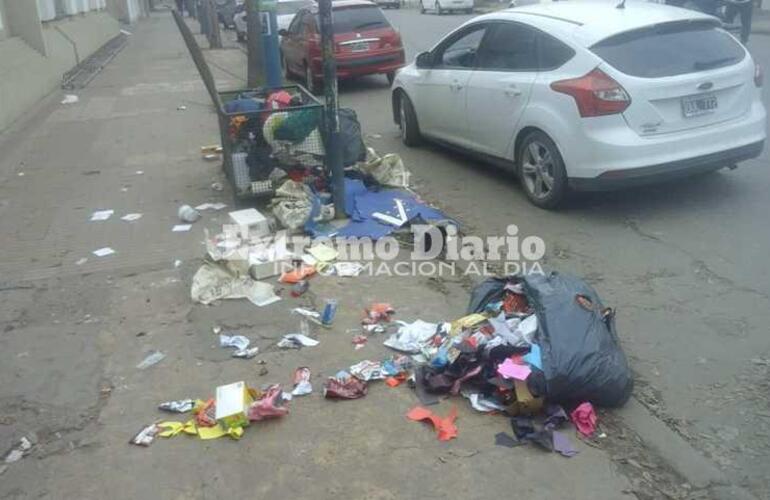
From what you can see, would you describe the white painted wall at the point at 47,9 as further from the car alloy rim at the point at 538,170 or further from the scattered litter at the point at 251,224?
the car alloy rim at the point at 538,170

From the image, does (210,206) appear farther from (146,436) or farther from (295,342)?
(146,436)

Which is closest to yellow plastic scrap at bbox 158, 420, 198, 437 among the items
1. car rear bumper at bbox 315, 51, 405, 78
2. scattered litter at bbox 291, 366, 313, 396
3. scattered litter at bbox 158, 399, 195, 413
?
scattered litter at bbox 158, 399, 195, 413

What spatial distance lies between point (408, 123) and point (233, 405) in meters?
5.89

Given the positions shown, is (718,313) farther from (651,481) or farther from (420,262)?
(420,262)

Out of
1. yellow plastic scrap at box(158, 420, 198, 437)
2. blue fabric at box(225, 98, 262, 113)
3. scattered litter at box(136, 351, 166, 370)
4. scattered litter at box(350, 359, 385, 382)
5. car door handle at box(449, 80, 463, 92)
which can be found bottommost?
scattered litter at box(136, 351, 166, 370)

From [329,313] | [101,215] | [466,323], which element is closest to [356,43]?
[101,215]

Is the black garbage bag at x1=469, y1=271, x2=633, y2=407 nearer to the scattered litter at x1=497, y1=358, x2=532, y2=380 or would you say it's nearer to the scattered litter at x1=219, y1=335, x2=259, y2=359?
the scattered litter at x1=497, y1=358, x2=532, y2=380

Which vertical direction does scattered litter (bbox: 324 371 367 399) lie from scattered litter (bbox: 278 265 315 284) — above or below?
above

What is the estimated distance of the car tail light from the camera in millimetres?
5820

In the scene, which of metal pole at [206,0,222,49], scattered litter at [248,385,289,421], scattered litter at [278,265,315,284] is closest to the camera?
scattered litter at [248,385,289,421]

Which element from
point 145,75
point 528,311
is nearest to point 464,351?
point 528,311

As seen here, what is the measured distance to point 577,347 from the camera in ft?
12.1

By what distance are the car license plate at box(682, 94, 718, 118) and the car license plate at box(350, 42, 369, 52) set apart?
8.90 meters

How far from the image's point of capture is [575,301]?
12.9ft
